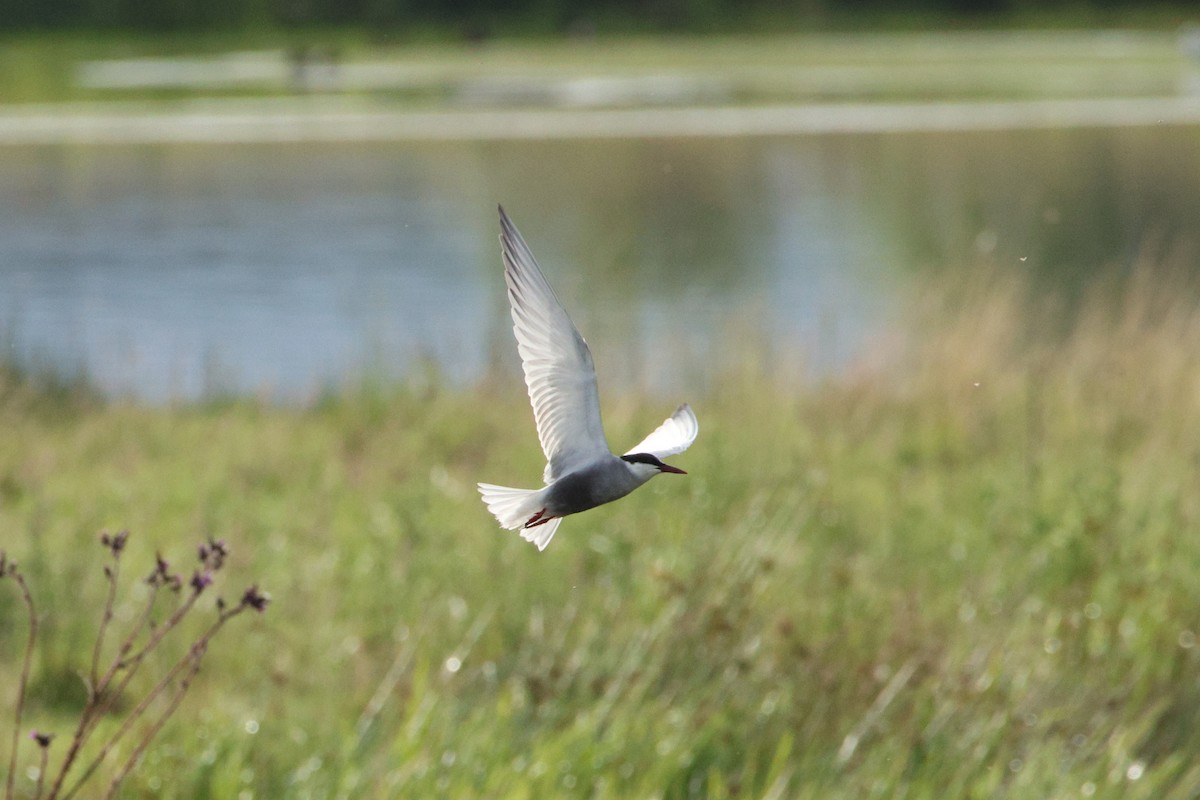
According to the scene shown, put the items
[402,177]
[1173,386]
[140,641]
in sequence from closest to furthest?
[140,641] < [1173,386] < [402,177]

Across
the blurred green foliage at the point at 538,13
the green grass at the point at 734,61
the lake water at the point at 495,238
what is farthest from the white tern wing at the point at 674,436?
the blurred green foliage at the point at 538,13

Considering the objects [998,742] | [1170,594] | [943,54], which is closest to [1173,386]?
[1170,594]

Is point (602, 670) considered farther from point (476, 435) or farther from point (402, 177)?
point (402, 177)

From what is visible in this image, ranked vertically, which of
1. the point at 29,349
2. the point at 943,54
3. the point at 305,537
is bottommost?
the point at 943,54

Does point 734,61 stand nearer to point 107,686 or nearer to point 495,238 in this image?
point 495,238

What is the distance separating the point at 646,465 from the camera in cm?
139

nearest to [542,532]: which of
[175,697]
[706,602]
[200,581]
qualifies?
[200,581]

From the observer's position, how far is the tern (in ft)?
4.49

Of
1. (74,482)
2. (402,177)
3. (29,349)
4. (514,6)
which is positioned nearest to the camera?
(74,482)

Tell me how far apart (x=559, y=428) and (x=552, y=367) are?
6 centimetres

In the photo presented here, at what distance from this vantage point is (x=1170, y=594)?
6902 millimetres

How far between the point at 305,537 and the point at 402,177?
25.2m

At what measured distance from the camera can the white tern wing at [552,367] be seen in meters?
1.39

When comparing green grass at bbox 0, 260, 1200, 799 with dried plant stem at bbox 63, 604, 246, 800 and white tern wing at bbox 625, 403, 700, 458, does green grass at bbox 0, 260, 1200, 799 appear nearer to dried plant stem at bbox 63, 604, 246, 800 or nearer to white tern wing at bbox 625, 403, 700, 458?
dried plant stem at bbox 63, 604, 246, 800
